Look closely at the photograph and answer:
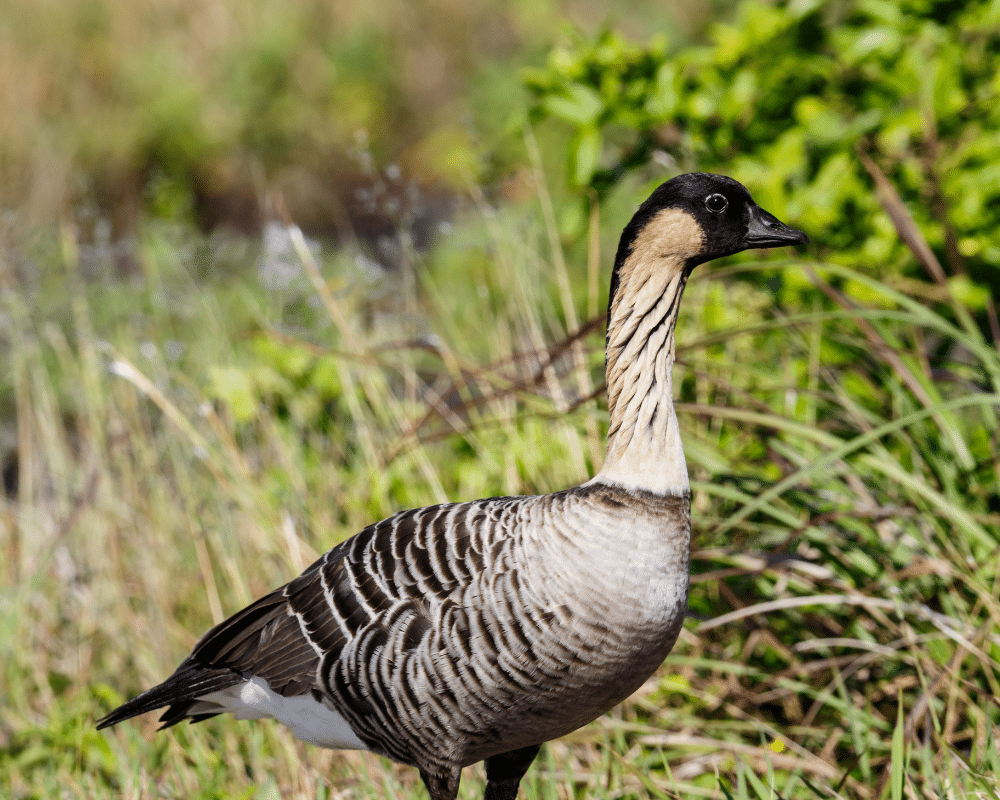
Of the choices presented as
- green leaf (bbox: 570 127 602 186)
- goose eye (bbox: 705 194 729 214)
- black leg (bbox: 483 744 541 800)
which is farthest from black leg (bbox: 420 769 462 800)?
green leaf (bbox: 570 127 602 186)

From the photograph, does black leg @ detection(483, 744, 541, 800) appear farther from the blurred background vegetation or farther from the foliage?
the foliage

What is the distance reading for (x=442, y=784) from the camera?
2953 millimetres

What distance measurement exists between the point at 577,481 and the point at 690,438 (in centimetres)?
64

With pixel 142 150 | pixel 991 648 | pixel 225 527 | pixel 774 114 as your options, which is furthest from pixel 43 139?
pixel 991 648

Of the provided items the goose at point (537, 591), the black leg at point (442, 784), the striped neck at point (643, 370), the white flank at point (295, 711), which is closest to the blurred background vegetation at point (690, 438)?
the white flank at point (295, 711)

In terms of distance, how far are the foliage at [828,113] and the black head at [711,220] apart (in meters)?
1.40

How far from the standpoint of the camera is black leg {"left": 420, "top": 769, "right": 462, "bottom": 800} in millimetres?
2939

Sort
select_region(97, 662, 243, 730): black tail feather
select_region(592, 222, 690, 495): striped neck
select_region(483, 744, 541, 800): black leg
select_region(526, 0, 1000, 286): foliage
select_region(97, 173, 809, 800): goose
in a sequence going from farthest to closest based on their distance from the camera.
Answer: select_region(526, 0, 1000, 286): foliage < select_region(97, 662, 243, 730): black tail feather < select_region(483, 744, 541, 800): black leg < select_region(592, 222, 690, 495): striped neck < select_region(97, 173, 809, 800): goose

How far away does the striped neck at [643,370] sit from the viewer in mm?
2756

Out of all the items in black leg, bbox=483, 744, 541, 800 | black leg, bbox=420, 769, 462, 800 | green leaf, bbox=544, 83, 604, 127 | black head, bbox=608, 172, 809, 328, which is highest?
green leaf, bbox=544, 83, 604, 127

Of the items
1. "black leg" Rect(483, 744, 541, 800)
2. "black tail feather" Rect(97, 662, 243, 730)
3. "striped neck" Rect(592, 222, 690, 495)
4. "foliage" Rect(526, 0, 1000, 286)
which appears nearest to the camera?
"striped neck" Rect(592, 222, 690, 495)

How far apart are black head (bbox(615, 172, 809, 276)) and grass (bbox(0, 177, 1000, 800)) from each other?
0.61 m

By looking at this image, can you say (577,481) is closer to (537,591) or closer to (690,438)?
(690,438)

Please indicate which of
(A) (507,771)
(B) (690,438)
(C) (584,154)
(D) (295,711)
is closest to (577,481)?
(B) (690,438)
